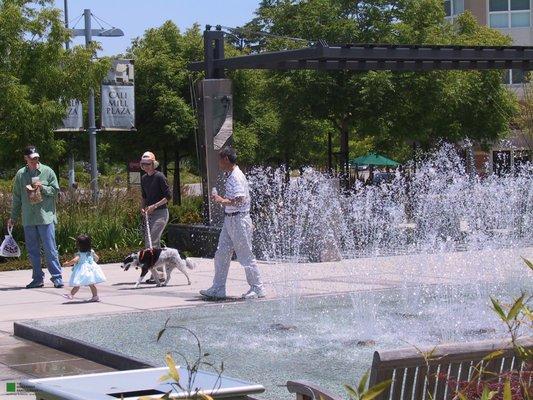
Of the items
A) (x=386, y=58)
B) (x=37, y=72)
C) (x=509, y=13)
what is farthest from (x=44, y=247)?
(x=509, y=13)

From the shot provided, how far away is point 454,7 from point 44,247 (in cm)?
4708

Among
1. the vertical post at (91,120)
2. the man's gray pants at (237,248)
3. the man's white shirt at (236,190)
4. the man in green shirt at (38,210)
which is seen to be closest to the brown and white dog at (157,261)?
the man in green shirt at (38,210)

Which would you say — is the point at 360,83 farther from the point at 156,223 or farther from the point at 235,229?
the point at 235,229

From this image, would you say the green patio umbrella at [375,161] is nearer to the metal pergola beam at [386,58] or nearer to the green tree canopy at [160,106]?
the green tree canopy at [160,106]

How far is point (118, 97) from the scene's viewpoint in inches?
898

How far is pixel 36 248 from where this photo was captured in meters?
13.8

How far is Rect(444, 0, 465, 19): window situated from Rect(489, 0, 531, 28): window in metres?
1.53

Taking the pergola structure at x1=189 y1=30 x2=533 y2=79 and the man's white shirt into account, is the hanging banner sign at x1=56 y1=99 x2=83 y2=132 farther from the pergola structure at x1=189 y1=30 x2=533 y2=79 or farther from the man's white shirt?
the man's white shirt

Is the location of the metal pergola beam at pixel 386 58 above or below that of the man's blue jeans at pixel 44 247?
above

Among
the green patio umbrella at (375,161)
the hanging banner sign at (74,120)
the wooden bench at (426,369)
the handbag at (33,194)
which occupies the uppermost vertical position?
the hanging banner sign at (74,120)

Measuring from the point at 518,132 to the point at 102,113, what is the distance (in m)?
29.4

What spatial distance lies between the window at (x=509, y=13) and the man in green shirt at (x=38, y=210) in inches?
1801

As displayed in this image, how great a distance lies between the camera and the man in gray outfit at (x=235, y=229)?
37.6 feet

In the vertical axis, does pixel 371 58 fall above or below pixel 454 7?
below
